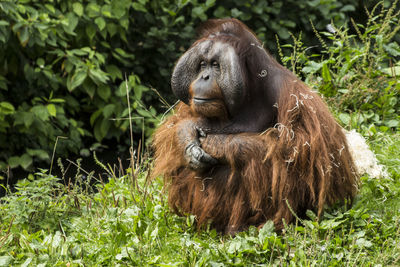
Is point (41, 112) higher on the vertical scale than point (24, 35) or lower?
lower

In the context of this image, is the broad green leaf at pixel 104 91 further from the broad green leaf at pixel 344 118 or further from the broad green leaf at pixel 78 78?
the broad green leaf at pixel 344 118

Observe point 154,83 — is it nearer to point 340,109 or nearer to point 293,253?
point 340,109

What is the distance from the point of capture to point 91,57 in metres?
4.84

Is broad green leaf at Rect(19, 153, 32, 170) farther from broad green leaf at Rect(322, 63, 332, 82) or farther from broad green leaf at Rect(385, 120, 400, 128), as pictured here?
broad green leaf at Rect(385, 120, 400, 128)

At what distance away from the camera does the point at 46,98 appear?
16.9ft

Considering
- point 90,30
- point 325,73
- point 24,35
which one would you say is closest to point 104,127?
point 90,30

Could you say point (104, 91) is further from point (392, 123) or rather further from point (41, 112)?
point (392, 123)

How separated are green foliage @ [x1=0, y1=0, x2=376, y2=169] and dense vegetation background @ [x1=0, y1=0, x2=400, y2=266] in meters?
0.01

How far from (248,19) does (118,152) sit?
1.72m

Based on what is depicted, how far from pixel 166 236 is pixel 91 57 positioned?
2312mm

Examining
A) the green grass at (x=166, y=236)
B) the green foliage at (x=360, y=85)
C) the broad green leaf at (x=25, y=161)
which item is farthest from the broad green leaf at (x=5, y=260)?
the green foliage at (x=360, y=85)

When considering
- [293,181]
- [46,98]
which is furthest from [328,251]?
[46,98]

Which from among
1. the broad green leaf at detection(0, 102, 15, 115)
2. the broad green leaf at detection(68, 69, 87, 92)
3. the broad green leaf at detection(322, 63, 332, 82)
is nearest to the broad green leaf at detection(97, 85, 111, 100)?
the broad green leaf at detection(68, 69, 87, 92)

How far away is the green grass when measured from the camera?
2584 mm
